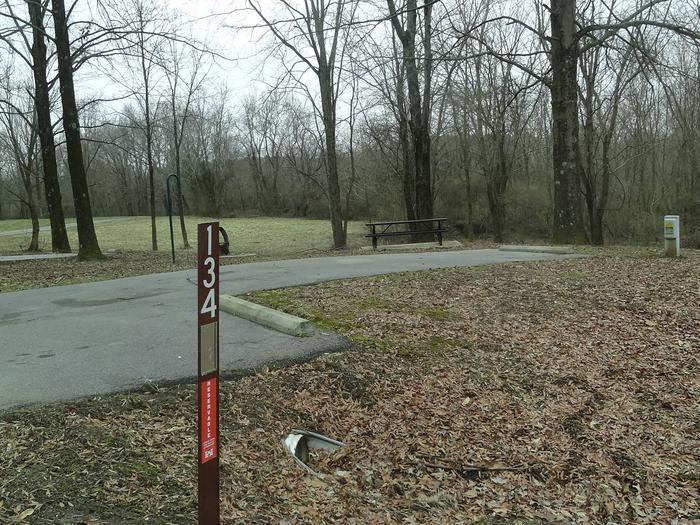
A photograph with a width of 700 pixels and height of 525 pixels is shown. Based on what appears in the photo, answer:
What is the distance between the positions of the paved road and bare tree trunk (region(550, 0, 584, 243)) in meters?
5.86

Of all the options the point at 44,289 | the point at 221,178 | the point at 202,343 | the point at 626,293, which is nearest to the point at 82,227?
the point at 44,289

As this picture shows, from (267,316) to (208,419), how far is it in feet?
13.3

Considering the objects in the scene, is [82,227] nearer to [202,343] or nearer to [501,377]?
[501,377]

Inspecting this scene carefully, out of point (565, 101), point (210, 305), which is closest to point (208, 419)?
point (210, 305)

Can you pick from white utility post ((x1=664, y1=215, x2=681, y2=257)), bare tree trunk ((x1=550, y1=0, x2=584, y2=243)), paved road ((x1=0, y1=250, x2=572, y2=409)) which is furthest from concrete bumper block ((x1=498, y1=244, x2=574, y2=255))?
paved road ((x1=0, y1=250, x2=572, y2=409))

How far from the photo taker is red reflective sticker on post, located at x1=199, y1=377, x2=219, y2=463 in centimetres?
235

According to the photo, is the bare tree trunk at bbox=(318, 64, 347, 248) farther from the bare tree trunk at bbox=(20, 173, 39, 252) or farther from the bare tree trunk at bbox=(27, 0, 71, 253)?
the bare tree trunk at bbox=(20, 173, 39, 252)

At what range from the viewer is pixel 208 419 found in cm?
239

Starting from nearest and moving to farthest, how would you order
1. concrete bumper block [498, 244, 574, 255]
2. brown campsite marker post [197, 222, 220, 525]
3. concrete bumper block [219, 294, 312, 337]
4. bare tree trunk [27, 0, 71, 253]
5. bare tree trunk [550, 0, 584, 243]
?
brown campsite marker post [197, 222, 220, 525] → concrete bumper block [219, 294, 312, 337] → concrete bumper block [498, 244, 574, 255] → bare tree trunk [550, 0, 584, 243] → bare tree trunk [27, 0, 71, 253]

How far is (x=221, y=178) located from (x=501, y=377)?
55.3 m

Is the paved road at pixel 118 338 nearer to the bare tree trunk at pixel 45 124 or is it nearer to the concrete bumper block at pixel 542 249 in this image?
the concrete bumper block at pixel 542 249

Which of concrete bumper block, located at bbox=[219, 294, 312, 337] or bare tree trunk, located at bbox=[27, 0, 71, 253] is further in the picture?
bare tree trunk, located at bbox=[27, 0, 71, 253]

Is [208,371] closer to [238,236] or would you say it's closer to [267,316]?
[267,316]

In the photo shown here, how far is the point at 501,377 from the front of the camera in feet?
18.2
